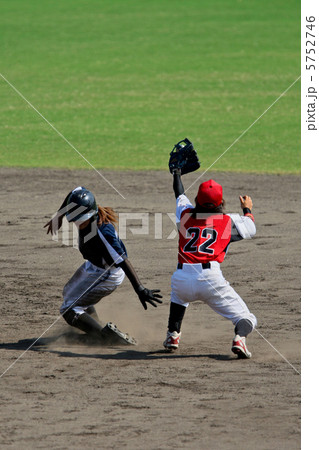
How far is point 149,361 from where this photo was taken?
635cm

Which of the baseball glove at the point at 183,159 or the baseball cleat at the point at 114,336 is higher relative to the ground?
the baseball glove at the point at 183,159

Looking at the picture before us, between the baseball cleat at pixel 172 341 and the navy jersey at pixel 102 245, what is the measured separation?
2.36 feet

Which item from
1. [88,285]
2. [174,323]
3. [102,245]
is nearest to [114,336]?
[88,285]

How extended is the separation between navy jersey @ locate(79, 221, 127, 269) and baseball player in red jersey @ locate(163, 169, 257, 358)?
0.53 m

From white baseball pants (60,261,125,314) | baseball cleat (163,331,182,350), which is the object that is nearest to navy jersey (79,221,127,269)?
white baseball pants (60,261,125,314)

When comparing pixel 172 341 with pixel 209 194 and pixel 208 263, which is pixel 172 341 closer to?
pixel 208 263

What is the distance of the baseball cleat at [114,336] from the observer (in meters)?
6.75

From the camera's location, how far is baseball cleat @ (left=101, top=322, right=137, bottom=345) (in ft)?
22.1

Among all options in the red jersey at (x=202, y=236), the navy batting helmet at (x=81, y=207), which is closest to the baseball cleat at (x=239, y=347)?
the red jersey at (x=202, y=236)

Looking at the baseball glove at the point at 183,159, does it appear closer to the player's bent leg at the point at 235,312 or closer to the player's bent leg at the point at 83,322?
the player's bent leg at the point at 235,312

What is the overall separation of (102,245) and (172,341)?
0.99 metres

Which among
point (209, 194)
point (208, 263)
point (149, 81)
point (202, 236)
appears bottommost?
point (208, 263)
